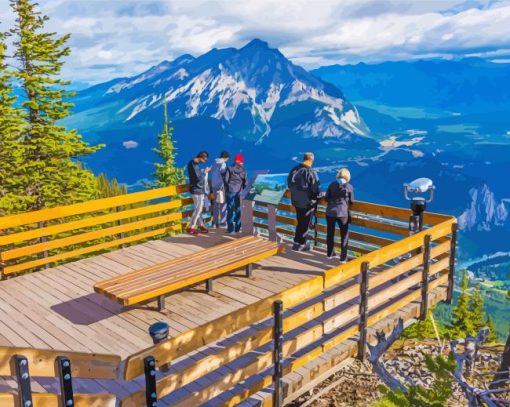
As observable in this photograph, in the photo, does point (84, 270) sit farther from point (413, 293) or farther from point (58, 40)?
point (58, 40)

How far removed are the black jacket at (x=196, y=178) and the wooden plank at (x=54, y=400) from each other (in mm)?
7330

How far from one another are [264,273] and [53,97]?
40.9 ft

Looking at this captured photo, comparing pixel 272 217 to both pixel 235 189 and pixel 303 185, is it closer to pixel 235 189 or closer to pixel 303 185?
pixel 235 189

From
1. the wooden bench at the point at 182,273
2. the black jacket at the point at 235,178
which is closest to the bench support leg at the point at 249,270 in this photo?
the wooden bench at the point at 182,273

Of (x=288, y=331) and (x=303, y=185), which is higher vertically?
(x=303, y=185)

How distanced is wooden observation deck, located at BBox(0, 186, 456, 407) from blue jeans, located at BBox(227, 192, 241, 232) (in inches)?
10.9

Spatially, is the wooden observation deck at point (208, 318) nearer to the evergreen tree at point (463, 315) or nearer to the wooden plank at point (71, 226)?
the wooden plank at point (71, 226)

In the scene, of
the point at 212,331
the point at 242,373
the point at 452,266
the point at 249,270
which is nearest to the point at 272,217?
the point at 249,270

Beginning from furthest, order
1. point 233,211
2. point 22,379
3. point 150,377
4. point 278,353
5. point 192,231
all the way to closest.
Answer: point 192,231 → point 233,211 → point 278,353 → point 150,377 → point 22,379

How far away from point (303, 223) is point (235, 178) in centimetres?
196

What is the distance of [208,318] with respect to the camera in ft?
24.2

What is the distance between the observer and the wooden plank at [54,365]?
11.1 feet

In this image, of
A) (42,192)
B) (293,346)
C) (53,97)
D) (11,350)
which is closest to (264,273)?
(293,346)

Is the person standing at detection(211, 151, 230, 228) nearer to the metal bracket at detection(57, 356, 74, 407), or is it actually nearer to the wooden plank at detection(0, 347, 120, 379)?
the wooden plank at detection(0, 347, 120, 379)
